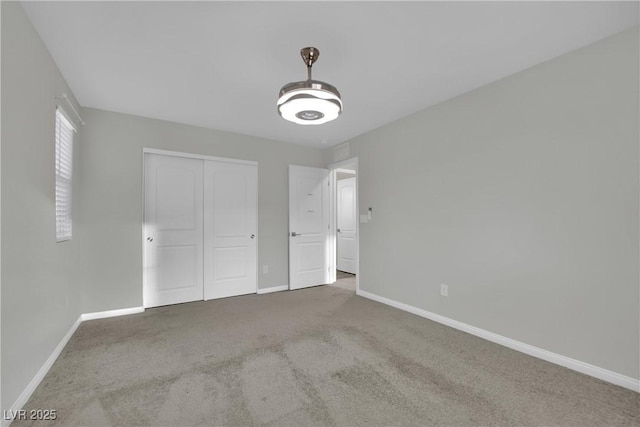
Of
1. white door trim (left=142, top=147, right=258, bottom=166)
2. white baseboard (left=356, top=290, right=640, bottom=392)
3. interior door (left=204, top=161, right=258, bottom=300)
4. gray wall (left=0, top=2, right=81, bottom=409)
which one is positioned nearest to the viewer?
gray wall (left=0, top=2, right=81, bottom=409)

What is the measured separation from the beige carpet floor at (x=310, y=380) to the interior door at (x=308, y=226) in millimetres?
1743

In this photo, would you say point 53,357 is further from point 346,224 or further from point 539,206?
point 346,224

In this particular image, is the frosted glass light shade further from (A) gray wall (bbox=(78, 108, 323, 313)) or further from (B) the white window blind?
(A) gray wall (bbox=(78, 108, 323, 313))

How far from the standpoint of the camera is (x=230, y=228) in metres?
4.39

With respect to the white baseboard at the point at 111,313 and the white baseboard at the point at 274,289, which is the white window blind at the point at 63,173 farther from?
the white baseboard at the point at 274,289

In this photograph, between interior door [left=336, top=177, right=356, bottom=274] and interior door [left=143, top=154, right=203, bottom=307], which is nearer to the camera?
interior door [left=143, top=154, right=203, bottom=307]

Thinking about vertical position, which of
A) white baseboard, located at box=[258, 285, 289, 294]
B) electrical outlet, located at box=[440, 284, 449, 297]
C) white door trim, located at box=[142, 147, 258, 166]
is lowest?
white baseboard, located at box=[258, 285, 289, 294]

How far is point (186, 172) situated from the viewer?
407 centimetres

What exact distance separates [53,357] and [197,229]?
204 centimetres

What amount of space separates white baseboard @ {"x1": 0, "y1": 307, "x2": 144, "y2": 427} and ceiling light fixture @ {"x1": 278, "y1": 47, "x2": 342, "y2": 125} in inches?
100

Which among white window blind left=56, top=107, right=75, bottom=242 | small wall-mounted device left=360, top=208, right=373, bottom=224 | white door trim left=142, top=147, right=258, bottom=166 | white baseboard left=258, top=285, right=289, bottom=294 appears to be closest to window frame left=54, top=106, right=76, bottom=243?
white window blind left=56, top=107, right=75, bottom=242

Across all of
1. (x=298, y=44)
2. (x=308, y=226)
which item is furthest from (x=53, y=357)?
(x=308, y=226)

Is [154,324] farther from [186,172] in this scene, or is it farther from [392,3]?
[392,3]

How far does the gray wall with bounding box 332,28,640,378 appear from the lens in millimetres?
2086
